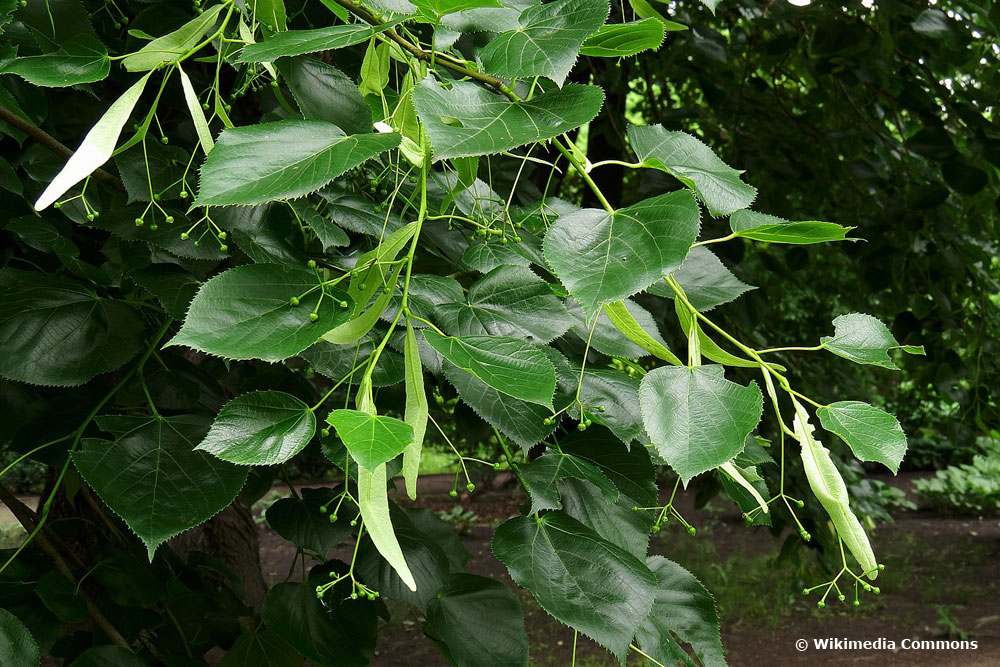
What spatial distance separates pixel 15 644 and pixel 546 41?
0.96 meters

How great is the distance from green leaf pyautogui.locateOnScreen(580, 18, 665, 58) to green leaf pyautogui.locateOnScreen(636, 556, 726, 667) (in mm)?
624

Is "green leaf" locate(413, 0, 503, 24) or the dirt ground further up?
"green leaf" locate(413, 0, 503, 24)

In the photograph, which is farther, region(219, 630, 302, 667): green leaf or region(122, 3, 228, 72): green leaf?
region(219, 630, 302, 667): green leaf

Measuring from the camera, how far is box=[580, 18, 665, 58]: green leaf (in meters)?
0.76

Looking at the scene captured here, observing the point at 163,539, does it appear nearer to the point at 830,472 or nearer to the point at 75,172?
the point at 75,172

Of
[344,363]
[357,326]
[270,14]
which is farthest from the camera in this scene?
[344,363]

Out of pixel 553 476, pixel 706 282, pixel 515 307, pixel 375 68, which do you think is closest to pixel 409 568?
pixel 553 476

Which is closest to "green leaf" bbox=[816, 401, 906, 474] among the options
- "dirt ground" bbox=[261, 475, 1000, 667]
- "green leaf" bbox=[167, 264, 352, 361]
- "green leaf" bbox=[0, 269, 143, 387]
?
"green leaf" bbox=[167, 264, 352, 361]

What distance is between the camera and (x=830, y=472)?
635mm

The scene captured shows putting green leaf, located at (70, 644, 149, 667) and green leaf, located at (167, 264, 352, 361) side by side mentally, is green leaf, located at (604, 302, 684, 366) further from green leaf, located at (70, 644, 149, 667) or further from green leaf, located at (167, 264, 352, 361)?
green leaf, located at (70, 644, 149, 667)

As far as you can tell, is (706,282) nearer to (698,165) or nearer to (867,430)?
(698,165)

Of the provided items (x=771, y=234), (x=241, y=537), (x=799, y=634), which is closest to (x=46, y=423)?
(x=771, y=234)

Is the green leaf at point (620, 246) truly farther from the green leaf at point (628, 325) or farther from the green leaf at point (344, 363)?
the green leaf at point (344, 363)

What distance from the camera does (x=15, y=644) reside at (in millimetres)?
1011
